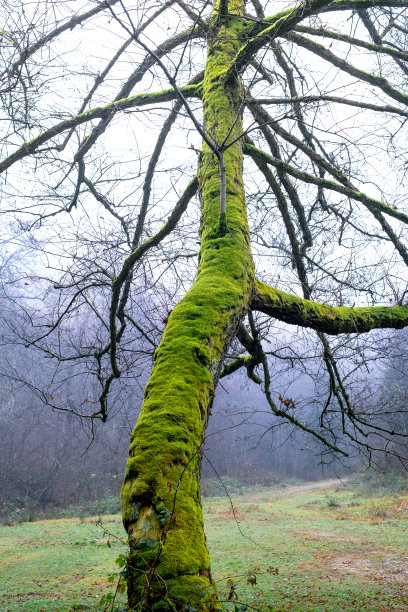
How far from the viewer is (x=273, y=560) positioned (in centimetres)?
802

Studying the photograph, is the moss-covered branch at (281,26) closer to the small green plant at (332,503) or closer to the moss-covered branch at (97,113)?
the moss-covered branch at (97,113)

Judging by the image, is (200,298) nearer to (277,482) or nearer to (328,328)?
(328,328)

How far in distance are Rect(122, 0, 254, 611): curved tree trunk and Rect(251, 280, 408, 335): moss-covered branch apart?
0.71 feet

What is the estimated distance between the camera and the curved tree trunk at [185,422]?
1188 mm

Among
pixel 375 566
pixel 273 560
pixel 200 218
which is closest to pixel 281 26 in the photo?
pixel 200 218

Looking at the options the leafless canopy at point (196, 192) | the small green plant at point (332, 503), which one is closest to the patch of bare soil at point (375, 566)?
the leafless canopy at point (196, 192)

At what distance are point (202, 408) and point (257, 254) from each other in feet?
10.9

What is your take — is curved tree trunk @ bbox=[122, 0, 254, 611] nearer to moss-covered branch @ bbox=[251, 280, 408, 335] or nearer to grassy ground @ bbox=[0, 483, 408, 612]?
moss-covered branch @ bbox=[251, 280, 408, 335]

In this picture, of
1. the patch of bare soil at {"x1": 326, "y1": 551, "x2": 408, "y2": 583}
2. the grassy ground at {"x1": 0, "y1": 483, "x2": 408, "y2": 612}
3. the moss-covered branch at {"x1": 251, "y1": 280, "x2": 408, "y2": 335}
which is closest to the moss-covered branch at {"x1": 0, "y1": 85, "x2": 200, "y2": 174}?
the moss-covered branch at {"x1": 251, "y1": 280, "x2": 408, "y2": 335}

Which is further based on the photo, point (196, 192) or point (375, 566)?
point (375, 566)

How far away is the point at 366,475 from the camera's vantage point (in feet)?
69.6

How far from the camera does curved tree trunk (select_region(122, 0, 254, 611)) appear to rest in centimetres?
119

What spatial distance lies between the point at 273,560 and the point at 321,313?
7088 millimetres

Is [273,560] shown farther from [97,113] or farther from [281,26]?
[281,26]
